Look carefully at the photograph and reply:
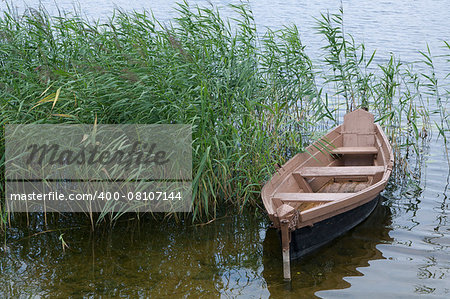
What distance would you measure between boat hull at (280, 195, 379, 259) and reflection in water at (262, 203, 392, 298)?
0.23 ft

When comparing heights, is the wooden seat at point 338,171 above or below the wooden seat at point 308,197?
above

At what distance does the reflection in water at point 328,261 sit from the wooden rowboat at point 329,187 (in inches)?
3.8

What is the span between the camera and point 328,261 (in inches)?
205

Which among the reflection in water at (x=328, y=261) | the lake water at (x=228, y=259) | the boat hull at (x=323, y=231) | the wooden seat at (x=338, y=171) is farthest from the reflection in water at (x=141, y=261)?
the wooden seat at (x=338, y=171)

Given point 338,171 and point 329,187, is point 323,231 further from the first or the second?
point 329,187

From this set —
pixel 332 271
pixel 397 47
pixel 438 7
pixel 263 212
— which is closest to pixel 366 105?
pixel 263 212

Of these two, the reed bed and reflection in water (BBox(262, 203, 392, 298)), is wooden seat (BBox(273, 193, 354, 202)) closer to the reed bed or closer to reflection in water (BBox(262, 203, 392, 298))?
the reed bed

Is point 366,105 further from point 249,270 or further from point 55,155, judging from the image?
point 55,155

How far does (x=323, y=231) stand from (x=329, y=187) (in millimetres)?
1583

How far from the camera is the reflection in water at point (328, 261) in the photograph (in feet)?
15.6

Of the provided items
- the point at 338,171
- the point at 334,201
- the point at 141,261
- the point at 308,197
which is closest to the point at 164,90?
the point at 141,261

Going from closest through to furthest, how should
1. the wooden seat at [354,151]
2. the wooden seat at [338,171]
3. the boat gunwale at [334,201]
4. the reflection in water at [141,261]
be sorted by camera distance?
the reflection in water at [141,261] → the boat gunwale at [334,201] → the wooden seat at [338,171] → the wooden seat at [354,151]

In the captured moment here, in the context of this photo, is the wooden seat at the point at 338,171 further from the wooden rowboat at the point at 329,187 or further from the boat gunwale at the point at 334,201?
the boat gunwale at the point at 334,201

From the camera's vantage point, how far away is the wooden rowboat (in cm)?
496
